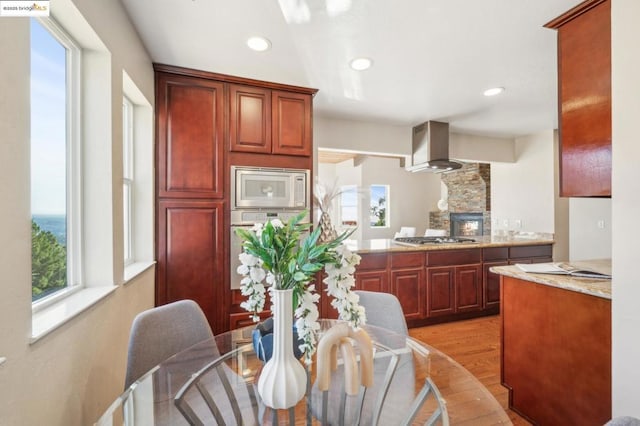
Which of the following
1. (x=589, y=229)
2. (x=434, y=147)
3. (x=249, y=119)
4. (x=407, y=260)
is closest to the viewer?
(x=249, y=119)

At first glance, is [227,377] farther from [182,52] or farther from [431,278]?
[431,278]

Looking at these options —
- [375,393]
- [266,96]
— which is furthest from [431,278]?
[266,96]

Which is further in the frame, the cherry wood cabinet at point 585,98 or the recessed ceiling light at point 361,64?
the recessed ceiling light at point 361,64

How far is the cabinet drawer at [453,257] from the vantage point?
11.1 ft

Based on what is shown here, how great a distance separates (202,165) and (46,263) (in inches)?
55.5

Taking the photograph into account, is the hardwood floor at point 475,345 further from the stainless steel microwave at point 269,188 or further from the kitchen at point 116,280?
the stainless steel microwave at point 269,188

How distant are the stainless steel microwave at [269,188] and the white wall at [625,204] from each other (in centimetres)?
205

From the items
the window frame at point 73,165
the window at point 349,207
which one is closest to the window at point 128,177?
the window frame at point 73,165

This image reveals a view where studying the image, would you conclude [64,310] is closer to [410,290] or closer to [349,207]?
[410,290]

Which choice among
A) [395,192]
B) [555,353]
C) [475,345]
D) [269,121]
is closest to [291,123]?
[269,121]

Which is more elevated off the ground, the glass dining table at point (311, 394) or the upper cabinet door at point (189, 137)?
the upper cabinet door at point (189, 137)

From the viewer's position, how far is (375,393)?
1.31 metres

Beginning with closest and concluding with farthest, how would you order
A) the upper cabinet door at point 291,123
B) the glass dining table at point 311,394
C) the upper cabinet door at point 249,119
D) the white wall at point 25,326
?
1. the white wall at point 25,326
2. the glass dining table at point 311,394
3. the upper cabinet door at point 249,119
4. the upper cabinet door at point 291,123

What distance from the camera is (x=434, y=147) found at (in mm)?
3771
